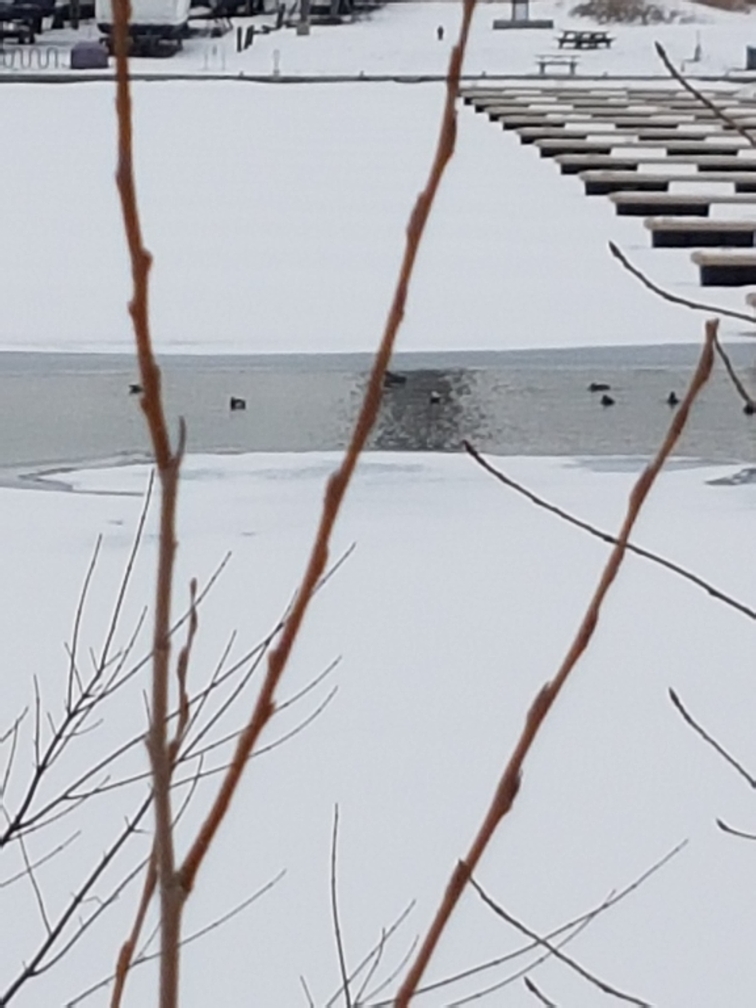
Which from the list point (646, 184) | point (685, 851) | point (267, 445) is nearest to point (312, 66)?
point (646, 184)

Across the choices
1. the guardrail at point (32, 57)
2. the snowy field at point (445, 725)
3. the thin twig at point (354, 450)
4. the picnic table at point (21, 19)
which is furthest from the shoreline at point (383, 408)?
the picnic table at point (21, 19)

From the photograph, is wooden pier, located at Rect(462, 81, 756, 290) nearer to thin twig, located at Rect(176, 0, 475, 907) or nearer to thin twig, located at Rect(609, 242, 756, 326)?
thin twig, located at Rect(609, 242, 756, 326)

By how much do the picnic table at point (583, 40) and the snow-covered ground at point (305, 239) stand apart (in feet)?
63.9

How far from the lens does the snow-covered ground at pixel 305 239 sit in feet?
43.0

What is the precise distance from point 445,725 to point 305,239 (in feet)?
39.1

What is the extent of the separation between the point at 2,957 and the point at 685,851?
147cm

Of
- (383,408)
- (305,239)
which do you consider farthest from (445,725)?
(305,239)

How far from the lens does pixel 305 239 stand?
17578 millimetres

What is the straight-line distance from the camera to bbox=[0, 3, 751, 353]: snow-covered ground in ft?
43.0

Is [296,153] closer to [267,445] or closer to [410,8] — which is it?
[267,445]

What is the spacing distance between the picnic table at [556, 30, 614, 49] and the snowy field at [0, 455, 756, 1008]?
45.1m

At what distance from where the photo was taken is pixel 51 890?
4836mm

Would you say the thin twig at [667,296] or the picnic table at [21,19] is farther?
the picnic table at [21,19]

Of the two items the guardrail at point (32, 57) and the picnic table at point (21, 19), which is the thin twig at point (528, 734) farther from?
the picnic table at point (21, 19)
